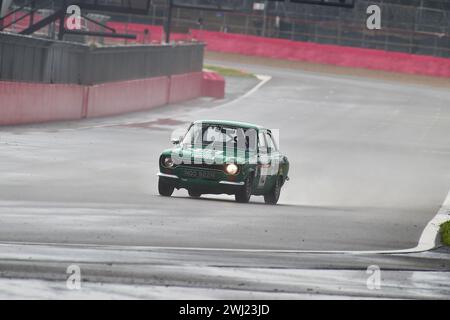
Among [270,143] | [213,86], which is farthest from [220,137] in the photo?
[213,86]

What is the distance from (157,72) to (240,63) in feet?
89.6

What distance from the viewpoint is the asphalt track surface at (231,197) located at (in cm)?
1354

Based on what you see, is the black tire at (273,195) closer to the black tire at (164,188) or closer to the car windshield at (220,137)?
the car windshield at (220,137)

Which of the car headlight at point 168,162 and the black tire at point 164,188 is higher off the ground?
the car headlight at point 168,162

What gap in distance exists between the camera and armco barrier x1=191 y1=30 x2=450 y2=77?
7544 centimetres

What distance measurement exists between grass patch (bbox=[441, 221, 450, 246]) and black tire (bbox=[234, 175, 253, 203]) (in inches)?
132

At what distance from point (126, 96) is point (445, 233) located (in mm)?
30683

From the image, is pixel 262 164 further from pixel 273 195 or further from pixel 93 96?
pixel 93 96

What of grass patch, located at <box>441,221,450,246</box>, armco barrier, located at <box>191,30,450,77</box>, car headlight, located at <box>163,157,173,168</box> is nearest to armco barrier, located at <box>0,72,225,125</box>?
car headlight, located at <box>163,157,173,168</box>

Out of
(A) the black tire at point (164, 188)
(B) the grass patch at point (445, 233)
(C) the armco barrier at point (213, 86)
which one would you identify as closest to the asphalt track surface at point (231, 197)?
(A) the black tire at point (164, 188)

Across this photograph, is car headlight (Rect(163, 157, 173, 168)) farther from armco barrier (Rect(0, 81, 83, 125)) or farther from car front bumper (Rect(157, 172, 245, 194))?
armco barrier (Rect(0, 81, 83, 125))

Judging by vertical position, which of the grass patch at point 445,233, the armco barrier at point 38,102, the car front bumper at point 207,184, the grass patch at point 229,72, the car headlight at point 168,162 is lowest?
the grass patch at point 229,72

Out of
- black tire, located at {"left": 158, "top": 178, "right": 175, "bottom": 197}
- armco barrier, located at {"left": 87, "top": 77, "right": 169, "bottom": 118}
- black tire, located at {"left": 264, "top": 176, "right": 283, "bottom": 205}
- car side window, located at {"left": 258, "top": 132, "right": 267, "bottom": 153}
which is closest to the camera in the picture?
black tire, located at {"left": 158, "top": 178, "right": 175, "bottom": 197}

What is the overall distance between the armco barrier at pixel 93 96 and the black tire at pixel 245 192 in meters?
14.8
